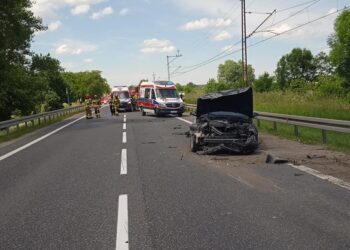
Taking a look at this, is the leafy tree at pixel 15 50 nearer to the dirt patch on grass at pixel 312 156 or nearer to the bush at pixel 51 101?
the dirt patch on grass at pixel 312 156

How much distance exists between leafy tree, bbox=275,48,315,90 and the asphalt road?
103 m

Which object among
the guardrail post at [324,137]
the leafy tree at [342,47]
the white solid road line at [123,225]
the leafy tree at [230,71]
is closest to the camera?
the white solid road line at [123,225]

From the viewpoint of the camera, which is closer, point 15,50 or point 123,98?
point 15,50

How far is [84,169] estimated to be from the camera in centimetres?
923

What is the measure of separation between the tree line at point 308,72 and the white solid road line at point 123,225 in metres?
32.8

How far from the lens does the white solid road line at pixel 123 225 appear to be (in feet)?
14.7

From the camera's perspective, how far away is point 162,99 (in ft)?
98.8

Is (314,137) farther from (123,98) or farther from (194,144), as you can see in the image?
(123,98)

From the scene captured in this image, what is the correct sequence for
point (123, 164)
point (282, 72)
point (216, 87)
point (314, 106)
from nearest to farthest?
point (123, 164) < point (314, 106) < point (216, 87) < point (282, 72)

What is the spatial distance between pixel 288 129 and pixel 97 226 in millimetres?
12692

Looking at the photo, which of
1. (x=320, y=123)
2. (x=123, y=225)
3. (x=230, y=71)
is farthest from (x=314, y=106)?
(x=230, y=71)

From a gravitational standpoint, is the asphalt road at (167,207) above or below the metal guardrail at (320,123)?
below

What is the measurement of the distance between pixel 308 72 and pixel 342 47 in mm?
42470

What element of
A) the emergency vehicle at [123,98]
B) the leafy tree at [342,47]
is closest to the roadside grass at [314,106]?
the emergency vehicle at [123,98]
